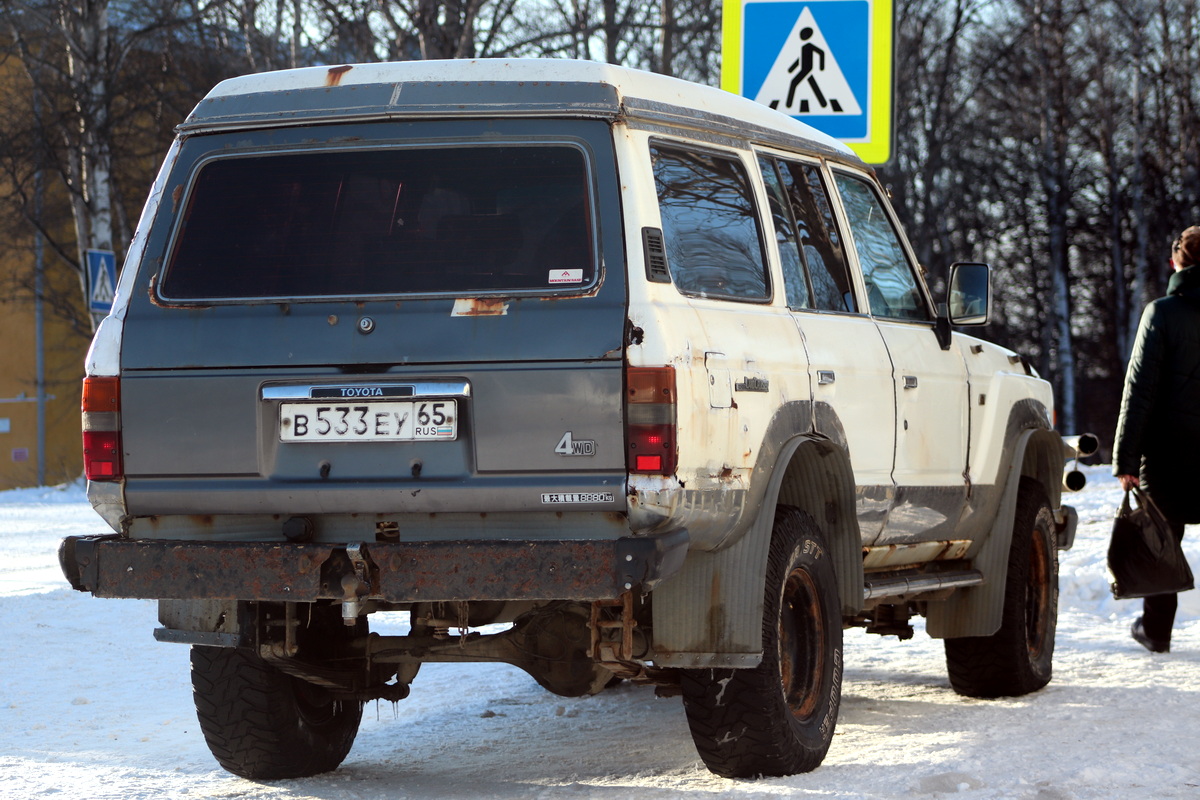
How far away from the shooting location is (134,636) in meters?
8.55

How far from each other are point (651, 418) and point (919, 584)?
83.4 inches

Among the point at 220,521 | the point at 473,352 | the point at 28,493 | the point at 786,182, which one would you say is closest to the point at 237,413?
the point at 220,521

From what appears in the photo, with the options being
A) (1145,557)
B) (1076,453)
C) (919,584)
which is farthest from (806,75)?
(919,584)

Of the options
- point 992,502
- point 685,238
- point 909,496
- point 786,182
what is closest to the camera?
point 685,238

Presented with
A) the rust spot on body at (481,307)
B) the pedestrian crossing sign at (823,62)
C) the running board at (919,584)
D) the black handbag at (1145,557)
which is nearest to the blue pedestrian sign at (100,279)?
the pedestrian crossing sign at (823,62)

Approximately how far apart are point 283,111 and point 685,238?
47.0 inches

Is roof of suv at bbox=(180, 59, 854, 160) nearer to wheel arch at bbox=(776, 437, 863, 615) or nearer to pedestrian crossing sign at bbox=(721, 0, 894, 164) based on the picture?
wheel arch at bbox=(776, 437, 863, 615)

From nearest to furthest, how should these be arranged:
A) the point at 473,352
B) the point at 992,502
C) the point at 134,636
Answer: the point at 473,352 → the point at 992,502 → the point at 134,636

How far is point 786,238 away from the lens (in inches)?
216

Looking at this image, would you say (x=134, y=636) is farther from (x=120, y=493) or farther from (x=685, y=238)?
(x=685, y=238)

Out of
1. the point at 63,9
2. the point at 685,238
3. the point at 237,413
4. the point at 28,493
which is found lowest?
the point at 28,493

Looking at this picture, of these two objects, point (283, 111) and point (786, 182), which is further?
point (786, 182)

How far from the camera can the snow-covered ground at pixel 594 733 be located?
5051mm

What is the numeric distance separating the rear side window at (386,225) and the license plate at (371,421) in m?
0.32
